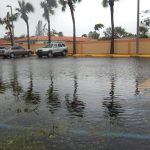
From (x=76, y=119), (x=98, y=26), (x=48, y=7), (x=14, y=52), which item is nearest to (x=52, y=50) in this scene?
(x=14, y=52)

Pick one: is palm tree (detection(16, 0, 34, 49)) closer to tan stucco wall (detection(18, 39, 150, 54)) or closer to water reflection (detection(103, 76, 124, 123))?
tan stucco wall (detection(18, 39, 150, 54))

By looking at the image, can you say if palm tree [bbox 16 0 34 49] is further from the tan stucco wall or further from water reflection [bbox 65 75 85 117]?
water reflection [bbox 65 75 85 117]

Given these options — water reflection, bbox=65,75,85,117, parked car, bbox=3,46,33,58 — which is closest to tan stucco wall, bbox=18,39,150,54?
parked car, bbox=3,46,33,58

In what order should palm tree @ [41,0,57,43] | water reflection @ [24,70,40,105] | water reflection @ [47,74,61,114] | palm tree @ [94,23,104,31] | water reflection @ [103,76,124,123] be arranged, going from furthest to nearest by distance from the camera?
1. palm tree @ [94,23,104,31]
2. palm tree @ [41,0,57,43]
3. water reflection @ [24,70,40,105]
4. water reflection @ [47,74,61,114]
5. water reflection @ [103,76,124,123]

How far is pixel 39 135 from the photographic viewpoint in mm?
6773

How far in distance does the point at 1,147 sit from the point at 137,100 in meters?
5.42

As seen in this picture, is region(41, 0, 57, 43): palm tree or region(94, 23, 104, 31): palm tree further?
region(94, 23, 104, 31): palm tree

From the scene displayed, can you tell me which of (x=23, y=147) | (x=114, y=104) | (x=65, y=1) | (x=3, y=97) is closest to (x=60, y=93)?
(x=3, y=97)

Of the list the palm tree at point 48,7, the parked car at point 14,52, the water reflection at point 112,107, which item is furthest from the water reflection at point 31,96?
the palm tree at point 48,7

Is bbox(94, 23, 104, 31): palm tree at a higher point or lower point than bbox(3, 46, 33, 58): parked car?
higher

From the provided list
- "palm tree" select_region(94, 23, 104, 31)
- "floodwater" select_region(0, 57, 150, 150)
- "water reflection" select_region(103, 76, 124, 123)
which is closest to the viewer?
"floodwater" select_region(0, 57, 150, 150)

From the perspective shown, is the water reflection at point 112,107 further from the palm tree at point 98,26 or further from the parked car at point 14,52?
the palm tree at point 98,26

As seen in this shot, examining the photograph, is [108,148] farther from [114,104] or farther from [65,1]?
[65,1]

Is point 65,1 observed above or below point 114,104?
above
